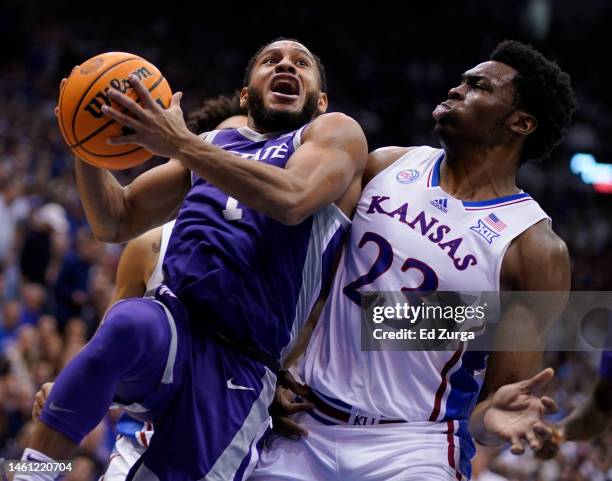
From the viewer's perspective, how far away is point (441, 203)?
3.83 m

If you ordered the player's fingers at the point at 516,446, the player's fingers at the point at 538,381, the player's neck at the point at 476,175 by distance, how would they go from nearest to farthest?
the player's fingers at the point at 516,446 → the player's fingers at the point at 538,381 → the player's neck at the point at 476,175

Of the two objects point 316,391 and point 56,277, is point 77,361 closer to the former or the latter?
point 316,391

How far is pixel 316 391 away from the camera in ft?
12.2

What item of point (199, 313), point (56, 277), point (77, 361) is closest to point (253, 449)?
point (199, 313)

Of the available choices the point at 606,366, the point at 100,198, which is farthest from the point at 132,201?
the point at 606,366

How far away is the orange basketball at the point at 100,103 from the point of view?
3.38 metres

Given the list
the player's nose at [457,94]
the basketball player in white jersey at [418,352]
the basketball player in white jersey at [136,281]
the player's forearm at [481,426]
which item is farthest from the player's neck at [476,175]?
the basketball player in white jersey at [136,281]

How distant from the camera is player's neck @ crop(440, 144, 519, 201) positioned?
3904 millimetres

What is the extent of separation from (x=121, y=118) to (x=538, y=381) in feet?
5.30

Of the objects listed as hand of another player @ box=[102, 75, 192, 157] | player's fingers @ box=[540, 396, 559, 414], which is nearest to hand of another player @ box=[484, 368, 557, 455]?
player's fingers @ box=[540, 396, 559, 414]

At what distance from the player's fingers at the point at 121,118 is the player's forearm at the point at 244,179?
172 millimetres

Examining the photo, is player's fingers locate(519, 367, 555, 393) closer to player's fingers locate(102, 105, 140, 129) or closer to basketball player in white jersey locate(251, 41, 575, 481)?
basketball player in white jersey locate(251, 41, 575, 481)

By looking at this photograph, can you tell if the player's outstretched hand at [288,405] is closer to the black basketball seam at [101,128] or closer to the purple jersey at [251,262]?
the purple jersey at [251,262]

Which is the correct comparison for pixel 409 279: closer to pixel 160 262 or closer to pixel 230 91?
pixel 160 262
